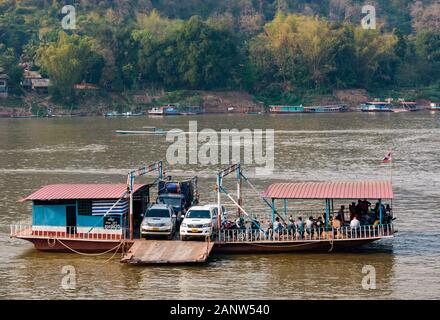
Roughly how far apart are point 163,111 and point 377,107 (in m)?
35.8

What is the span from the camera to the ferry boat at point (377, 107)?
16350 cm

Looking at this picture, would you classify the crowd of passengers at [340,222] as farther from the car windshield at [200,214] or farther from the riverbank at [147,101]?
the riverbank at [147,101]

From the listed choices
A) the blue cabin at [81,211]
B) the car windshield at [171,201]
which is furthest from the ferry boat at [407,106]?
the blue cabin at [81,211]

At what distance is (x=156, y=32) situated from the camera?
17738 cm

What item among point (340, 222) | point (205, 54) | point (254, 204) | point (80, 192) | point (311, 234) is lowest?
point (254, 204)

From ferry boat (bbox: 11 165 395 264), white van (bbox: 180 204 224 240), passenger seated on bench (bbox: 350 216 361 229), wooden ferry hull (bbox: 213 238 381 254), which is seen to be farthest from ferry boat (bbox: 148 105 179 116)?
passenger seated on bench (bbox: 350 216 361 229)

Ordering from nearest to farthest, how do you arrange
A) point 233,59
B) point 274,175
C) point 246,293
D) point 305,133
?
point 246,293, point 274,175, point 305,133, point 233,59

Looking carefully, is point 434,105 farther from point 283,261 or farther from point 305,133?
point 283,261

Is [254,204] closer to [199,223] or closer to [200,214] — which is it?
[200,214]

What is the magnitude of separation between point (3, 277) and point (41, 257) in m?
2.81

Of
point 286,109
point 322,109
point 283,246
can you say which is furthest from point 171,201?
point 322,109

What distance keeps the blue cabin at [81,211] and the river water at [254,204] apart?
3.83 feet

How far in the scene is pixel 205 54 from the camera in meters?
158
